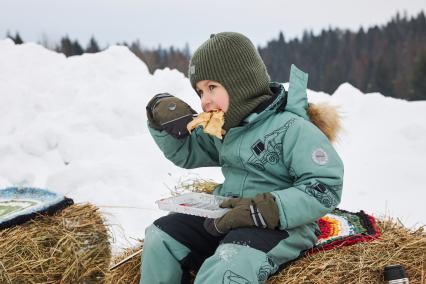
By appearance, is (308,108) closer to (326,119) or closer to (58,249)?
(326,119)

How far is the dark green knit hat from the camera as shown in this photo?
2359 mm

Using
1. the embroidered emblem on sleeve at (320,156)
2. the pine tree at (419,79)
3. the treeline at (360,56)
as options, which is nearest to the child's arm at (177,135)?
the embroidered emblem on sleeve at (320,156)

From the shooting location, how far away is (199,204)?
7.42ft

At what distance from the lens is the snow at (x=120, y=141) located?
17.0 ft

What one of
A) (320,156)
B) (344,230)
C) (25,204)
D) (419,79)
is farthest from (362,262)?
(419,79)

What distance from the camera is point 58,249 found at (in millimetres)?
2854

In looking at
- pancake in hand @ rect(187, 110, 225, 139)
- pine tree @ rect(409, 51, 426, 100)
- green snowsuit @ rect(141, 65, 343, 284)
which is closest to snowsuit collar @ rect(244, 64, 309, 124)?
green snowsuit @ rect(141, 65, 343, 284)

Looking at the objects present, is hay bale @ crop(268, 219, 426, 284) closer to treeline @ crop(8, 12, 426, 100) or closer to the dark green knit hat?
the dark green knit hat

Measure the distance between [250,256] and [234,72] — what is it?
34.3 inches

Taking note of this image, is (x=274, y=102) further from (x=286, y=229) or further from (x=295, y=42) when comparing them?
(x=295, y=42)

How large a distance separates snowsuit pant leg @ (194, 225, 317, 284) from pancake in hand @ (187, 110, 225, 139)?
0.50 meters

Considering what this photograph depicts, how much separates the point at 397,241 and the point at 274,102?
31.4 inches

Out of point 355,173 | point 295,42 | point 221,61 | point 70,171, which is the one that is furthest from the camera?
point 295,42

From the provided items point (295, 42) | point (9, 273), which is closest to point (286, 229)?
point (9, 273)
